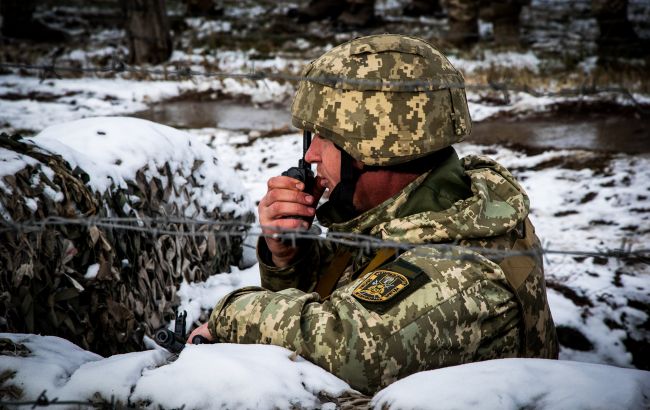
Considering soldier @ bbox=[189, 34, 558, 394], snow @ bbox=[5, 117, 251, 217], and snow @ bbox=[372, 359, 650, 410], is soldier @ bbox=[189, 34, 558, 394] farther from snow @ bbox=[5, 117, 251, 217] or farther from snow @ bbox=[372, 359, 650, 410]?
snow @ bbox=[5, 117, 251, 217]

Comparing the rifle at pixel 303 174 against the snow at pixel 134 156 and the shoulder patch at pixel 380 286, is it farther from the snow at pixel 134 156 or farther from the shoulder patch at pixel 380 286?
the snow at pixel 134 156

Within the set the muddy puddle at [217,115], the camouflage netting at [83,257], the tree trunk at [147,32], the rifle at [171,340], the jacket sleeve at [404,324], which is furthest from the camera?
the tree trunk at [147,32]

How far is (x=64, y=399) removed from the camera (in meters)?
1.68

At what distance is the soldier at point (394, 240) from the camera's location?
1.84 m

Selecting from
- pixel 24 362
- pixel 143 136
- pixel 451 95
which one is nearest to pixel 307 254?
pixel 451 95

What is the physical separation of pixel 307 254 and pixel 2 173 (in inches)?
54.4

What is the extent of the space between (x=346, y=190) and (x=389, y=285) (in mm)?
590

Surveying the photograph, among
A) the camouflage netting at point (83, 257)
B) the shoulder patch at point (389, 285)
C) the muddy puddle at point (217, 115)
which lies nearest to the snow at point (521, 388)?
the shoulder patch at point (389, 285)

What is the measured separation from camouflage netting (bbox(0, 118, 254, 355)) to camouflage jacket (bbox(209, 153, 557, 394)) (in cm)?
95

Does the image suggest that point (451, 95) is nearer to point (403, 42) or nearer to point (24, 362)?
point (403, 42)

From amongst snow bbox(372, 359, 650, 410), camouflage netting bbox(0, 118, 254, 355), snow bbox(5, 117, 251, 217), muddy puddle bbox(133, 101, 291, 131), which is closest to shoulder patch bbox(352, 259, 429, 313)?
snow bbox(372, 359, 650, 410)

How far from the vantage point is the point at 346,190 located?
7.78 feet

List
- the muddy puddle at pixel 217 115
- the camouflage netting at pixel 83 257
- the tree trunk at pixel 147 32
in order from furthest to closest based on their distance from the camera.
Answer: the tree trunk at pixel 147 32, the muddy puddle at pixel 217 115, the camouflage netting at pixel 83 257

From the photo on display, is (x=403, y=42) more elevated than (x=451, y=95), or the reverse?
(x=403, y=42)
